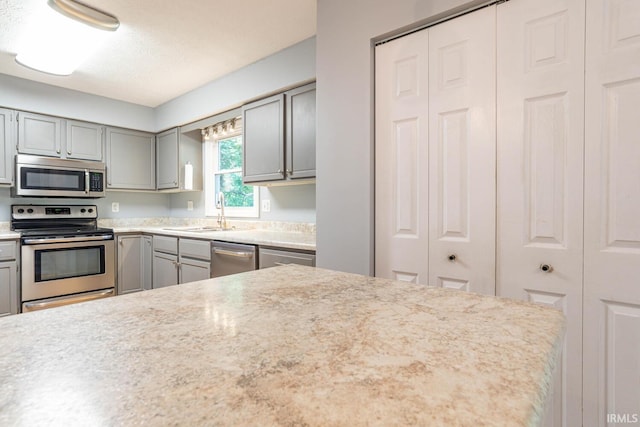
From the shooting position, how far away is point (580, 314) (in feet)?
4.01

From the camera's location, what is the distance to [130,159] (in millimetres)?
3828

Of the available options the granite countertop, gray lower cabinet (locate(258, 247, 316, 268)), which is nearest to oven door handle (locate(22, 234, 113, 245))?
the granite countertop

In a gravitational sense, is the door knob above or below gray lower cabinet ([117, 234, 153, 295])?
above

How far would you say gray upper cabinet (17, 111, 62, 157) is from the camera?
3.07 m

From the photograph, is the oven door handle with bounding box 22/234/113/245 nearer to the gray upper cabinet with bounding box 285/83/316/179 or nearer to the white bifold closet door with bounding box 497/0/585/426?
the gray upper cabinet with bounding box 285/83/316/179

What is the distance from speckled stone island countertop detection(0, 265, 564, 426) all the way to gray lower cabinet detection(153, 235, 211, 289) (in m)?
2.19

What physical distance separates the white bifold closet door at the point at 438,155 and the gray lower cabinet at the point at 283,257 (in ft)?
1.65

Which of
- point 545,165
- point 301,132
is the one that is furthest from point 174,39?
point 545,165

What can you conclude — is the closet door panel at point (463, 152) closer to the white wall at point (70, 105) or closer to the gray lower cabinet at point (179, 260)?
the gray lower cabinet at point (179, 260)

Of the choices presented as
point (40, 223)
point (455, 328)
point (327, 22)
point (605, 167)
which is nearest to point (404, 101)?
point (327, 22)

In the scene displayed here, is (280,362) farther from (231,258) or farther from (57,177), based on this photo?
(57,177)

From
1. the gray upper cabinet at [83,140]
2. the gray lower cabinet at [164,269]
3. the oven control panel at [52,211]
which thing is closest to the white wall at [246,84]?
the gray upper cabinet at [83,140]

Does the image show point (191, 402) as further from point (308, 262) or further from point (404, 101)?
point (308, 262)

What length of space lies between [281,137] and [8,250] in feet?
8.33
